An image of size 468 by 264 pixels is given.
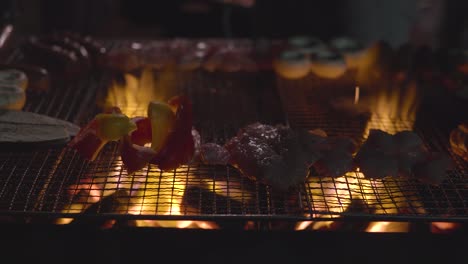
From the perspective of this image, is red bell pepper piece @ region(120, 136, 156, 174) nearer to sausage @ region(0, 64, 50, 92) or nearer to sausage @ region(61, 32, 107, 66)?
sausage @ region(0, 64, 50, 92)

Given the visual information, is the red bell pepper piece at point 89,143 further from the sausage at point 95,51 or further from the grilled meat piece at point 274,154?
the sausage at point 95,51

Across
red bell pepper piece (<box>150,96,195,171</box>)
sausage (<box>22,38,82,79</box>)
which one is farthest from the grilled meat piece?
sausage (<box>22,38,82,79</box>)

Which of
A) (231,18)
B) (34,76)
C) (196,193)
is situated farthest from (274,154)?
(231,18)

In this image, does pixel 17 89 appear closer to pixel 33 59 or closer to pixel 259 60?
pixel 33 59

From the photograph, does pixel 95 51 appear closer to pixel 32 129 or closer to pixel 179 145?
pixel 32 129

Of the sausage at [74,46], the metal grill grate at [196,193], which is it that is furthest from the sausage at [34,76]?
the metal grill grate at [196,193]

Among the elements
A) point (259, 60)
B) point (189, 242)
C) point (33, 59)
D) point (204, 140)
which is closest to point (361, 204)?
point (189, 242)
